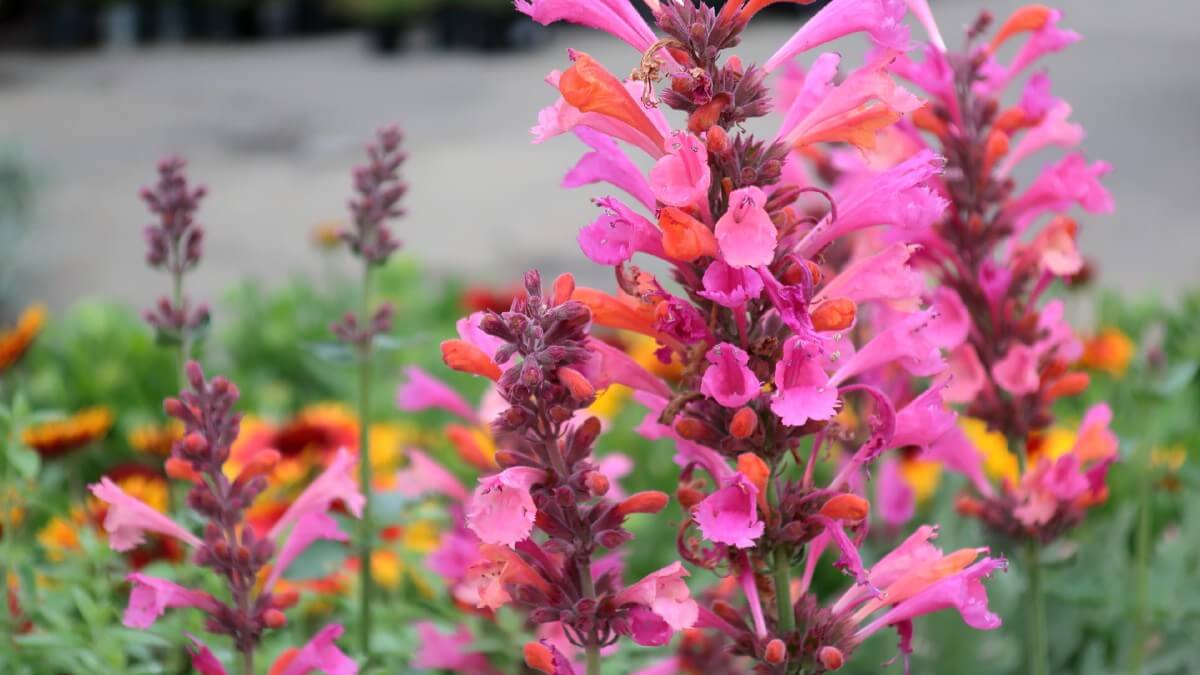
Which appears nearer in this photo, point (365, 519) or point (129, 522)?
point (129, 522)

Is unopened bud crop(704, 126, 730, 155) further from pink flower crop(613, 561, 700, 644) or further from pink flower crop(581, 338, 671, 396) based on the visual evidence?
pink flower crop(613, 561, 700, 644)

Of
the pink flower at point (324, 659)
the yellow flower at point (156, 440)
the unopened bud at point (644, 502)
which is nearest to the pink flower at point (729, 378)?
the unopened bud at point (644, 502)

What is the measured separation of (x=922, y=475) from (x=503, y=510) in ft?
7.04

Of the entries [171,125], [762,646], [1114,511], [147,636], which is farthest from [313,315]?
[171,125]

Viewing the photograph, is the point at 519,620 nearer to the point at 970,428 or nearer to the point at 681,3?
the point at 681,3

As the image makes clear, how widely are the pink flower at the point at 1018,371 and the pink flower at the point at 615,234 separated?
70cm

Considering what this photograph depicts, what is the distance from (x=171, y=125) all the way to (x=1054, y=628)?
10813mm

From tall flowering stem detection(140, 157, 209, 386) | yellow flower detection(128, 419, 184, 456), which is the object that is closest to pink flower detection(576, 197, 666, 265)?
tall flowering stem detection(140, 157, 209, 386)

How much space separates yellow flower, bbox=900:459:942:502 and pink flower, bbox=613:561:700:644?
1.93 meters

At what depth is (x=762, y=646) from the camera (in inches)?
47.3

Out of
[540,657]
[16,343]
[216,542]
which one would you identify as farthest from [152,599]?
[16,343]

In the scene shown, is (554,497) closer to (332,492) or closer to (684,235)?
(684,235)

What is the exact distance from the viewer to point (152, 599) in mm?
1302

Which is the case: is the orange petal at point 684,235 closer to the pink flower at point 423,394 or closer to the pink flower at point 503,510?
the pink flower at point 503,510
